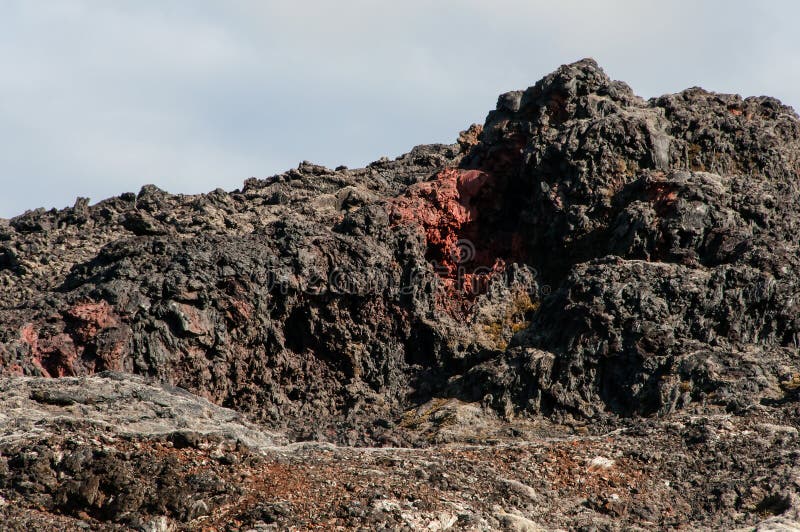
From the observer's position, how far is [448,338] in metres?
36.8

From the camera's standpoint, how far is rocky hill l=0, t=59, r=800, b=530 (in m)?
22.4

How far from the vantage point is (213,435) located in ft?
76.3

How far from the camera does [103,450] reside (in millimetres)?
21938

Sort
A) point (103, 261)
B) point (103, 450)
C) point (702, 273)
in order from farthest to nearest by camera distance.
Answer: point (103, 261)
point (702, 273)
point (103, 450)

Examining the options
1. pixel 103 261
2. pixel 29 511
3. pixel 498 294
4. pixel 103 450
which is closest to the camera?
pixel 29 511

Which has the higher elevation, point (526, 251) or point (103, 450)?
point (526, 251)

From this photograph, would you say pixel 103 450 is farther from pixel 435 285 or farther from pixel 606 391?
pixel 435 285

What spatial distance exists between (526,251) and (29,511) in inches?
941

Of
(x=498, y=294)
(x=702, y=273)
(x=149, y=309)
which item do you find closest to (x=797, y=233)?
(x=702, y=273)

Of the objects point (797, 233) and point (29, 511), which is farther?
point (797, 233)

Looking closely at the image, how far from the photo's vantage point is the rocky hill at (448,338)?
22.4 metres

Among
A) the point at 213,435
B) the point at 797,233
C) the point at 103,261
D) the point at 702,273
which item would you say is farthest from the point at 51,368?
the point at 797,233

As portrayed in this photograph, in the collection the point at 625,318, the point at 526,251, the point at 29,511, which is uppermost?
the point at 526,251

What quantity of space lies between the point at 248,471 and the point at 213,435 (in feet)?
4.35
